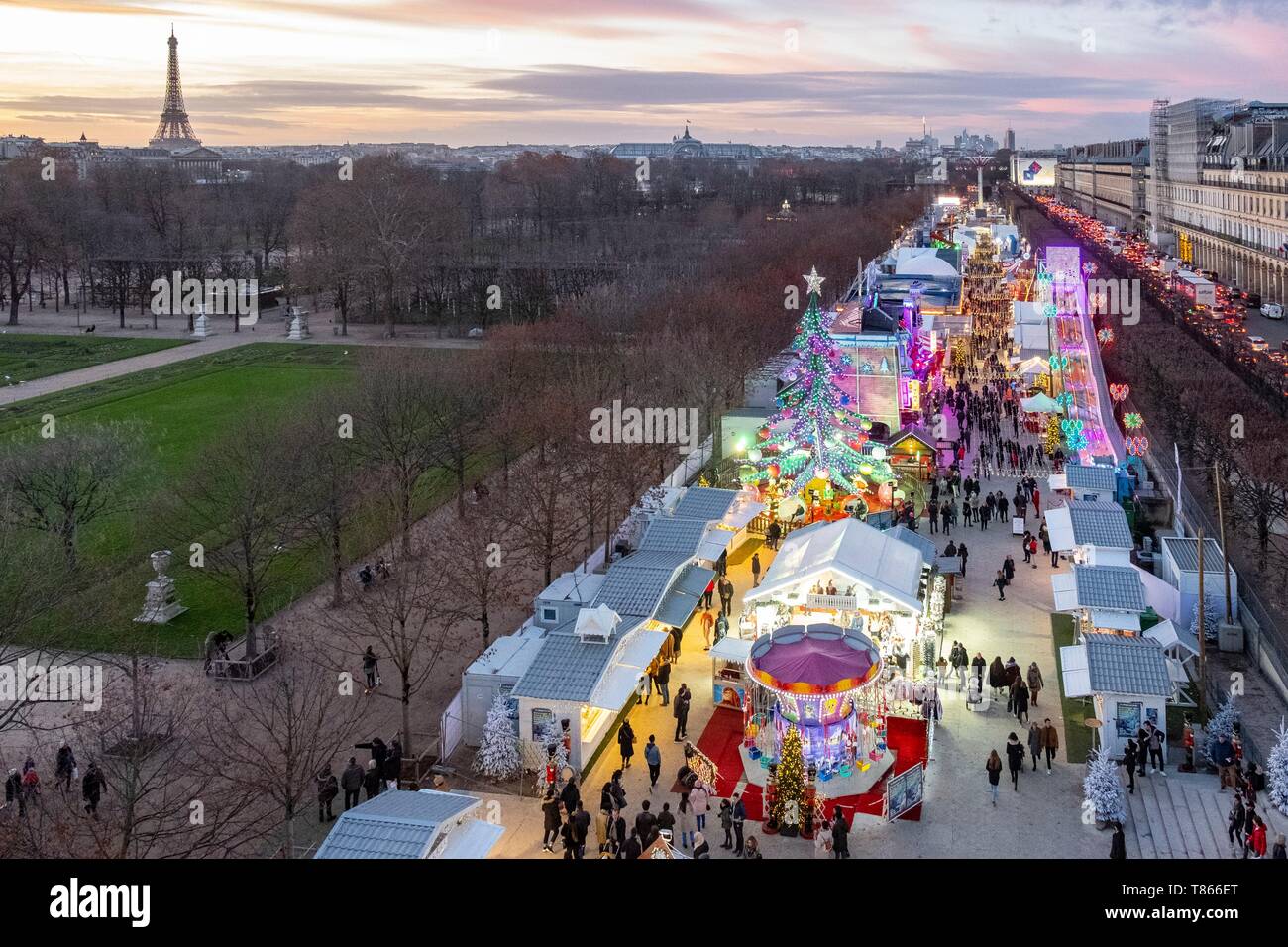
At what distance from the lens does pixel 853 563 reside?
2242 centimetres

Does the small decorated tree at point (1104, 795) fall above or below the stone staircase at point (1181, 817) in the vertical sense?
above

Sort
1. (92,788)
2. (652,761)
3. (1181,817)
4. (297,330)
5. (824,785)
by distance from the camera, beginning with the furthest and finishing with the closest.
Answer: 1. (297,330)
2. (824,785)
3. (652,761)
4. (1181,817)
5. (92,788)

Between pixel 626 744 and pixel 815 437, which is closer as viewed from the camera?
pixel 626 744

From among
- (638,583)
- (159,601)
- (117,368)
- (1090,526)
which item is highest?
(117,368)

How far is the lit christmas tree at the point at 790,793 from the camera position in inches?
651

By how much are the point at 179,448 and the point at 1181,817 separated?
31854 mm

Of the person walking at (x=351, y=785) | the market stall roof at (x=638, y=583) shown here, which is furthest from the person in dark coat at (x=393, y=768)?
the market stall roof at (x=638, y=583)

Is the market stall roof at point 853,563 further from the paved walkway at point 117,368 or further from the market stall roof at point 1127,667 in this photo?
the paved walkway at point 117,368

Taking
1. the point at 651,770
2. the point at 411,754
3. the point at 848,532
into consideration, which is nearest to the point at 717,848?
the point at 651,770

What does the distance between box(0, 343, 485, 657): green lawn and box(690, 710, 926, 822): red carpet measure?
10.3 m

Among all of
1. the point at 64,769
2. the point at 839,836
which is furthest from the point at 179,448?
the point at 839,836

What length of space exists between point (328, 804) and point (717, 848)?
5.49 m

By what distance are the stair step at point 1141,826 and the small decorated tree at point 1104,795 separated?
25 centimetres

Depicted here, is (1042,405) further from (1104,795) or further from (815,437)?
(1104,795)
